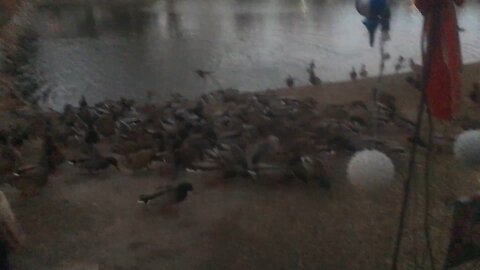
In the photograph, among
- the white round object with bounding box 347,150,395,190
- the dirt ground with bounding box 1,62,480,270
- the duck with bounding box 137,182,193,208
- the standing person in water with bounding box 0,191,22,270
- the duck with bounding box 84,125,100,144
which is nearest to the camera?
the white round object with bounding box 347,150,395,190

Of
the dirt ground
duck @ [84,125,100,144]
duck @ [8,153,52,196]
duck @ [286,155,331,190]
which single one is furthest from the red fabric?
duck @ [84,125,100,144]

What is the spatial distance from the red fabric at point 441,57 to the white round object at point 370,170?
7.1 inches

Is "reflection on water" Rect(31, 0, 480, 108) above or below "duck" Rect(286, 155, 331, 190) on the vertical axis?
below

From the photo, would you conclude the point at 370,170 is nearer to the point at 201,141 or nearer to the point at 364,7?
the point at 364,7

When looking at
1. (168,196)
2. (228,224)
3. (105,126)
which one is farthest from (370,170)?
(105,126)

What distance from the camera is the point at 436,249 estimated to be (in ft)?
7.38

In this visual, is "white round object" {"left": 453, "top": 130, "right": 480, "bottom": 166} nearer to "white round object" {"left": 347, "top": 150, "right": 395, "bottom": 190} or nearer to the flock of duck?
"white round object" {"left": 347, "top": 150, "right": 395, "bottom": 190}

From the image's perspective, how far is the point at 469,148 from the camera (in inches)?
69.3

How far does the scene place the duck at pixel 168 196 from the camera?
274 centimetres

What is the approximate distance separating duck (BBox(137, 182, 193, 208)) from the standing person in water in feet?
2.38

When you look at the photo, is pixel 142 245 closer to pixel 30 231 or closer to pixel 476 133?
pixel 30 231

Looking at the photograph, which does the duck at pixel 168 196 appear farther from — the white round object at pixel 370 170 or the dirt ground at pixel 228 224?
the white round object at pixel 370 170

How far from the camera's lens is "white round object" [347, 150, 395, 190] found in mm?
1716

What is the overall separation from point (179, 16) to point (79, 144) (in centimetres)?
838
